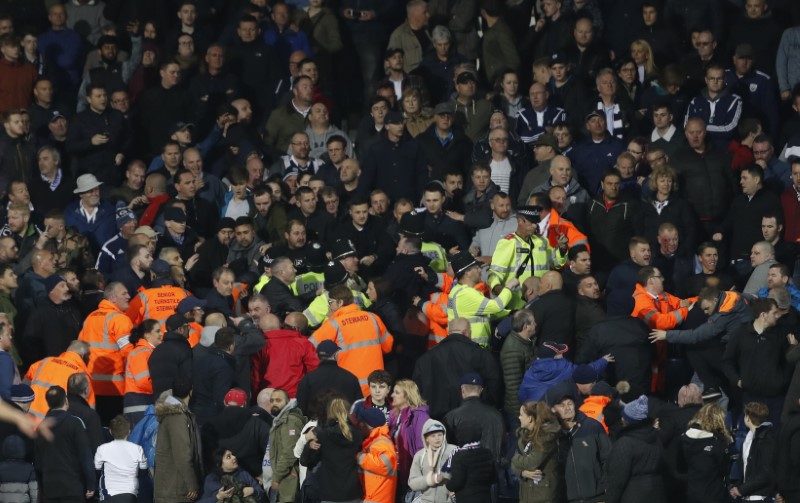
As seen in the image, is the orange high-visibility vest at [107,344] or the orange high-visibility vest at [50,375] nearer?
the orange high-visibility vest at [50,375]

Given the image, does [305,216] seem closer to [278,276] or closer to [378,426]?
[278,276]

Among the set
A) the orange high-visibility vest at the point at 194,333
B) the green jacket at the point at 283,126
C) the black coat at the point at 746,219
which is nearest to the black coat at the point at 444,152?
the green jacket at the point at 283,126

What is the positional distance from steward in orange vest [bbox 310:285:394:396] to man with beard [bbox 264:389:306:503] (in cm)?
100

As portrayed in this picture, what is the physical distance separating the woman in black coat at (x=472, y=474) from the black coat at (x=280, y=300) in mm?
3303

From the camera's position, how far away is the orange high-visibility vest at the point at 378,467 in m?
13.9

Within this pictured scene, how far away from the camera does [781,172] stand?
18.6 metres

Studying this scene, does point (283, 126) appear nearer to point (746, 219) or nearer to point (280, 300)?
point (280, 300)

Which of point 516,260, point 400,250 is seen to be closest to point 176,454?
point 400,250

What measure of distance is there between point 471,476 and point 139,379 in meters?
3.70

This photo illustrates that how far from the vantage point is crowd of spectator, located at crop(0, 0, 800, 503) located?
1427cm

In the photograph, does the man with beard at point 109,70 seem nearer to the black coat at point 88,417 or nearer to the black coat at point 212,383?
the black coat at point 212,383

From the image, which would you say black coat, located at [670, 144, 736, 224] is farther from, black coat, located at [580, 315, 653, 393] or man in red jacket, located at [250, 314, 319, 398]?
man in red jacket, located at [250, 314, 319, 398]

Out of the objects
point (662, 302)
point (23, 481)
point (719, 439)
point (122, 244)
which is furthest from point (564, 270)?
point (23, 481)

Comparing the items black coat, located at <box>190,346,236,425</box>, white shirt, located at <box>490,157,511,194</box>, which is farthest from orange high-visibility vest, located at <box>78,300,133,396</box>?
white shirt, located at <box>490,157,511,194</box>
